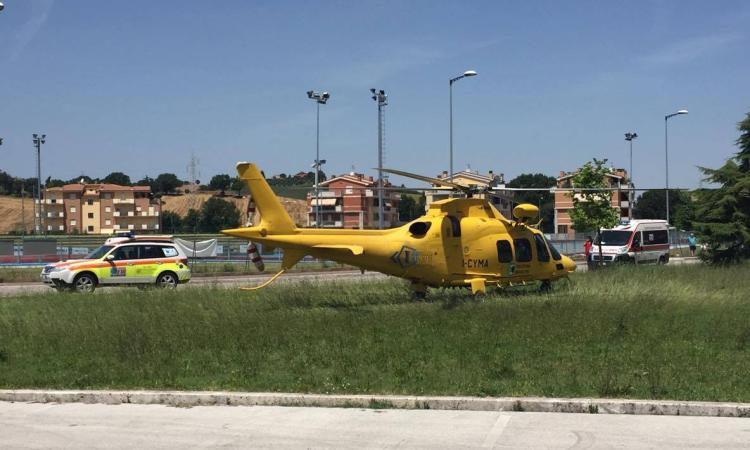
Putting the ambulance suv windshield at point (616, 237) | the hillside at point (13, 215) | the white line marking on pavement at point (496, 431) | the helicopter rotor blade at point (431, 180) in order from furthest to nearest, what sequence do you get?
the hillside at point (13, 215)
the ambulance suv windshield at point (616, 237)
the helicopter rotor blade at point (431, 180)
the white line marking on pavement at point (496, 431)

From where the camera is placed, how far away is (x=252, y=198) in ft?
56.6

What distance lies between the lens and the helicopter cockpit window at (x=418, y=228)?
60.8 feet

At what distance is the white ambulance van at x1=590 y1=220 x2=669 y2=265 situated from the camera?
3834 centimetres

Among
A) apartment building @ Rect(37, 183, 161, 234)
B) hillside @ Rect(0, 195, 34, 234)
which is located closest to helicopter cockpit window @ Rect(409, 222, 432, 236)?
apartment building @ Rect(37, 183, 161, 234)

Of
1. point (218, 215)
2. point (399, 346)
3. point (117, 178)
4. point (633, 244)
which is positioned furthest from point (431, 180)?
point (117, 178)

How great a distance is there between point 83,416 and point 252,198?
9005 mm

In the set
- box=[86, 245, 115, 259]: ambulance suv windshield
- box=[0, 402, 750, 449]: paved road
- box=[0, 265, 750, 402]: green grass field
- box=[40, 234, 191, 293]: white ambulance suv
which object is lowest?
box=[0, 402, 750, 449]: paved road

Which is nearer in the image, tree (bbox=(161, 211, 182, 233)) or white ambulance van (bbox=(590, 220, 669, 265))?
white ambulance van (bbox=(590, 220, 669, 265))

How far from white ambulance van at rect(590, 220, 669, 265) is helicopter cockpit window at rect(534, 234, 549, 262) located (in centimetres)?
Answer: 1812

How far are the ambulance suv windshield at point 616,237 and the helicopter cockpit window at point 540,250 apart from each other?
19322mm

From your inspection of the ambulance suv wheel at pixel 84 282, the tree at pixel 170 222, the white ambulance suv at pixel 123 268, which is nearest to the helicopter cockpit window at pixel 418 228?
the white ambulance suv at pixel 123 268

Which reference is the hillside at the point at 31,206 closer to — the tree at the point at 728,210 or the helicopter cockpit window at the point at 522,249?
the tree at the point at 728,210

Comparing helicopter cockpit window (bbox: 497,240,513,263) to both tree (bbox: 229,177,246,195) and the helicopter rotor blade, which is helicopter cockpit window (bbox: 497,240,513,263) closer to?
the helicopter rotor blade

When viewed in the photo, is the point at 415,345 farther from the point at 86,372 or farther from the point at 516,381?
the point at 86,372
